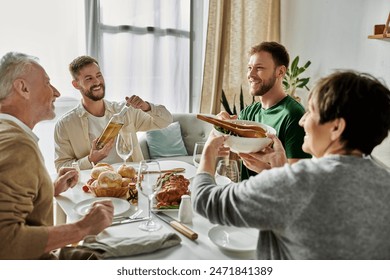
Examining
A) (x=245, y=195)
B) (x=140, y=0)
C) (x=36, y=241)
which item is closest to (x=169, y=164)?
(x=36, y=241)

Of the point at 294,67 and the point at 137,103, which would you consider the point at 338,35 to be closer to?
the point at 294,67

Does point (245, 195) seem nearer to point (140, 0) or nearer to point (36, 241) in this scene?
point (36, 241)

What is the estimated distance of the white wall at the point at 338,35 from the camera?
2.49m

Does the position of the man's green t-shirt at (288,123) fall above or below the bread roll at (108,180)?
above

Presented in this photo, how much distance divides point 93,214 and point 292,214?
557mm

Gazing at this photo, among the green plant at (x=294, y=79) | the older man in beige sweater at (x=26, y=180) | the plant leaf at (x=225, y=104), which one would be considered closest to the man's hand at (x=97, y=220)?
the older man in beige sweater at (x=26, y=180)

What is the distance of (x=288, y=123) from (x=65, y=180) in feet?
3.21

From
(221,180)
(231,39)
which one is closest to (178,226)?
(221,180)

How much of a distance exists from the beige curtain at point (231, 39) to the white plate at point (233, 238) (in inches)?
91.3

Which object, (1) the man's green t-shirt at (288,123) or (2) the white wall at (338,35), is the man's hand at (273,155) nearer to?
(1) the man's green t-shirt at (288,123)

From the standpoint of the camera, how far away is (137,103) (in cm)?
205

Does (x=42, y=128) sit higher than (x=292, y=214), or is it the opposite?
(x=292, y=214)
